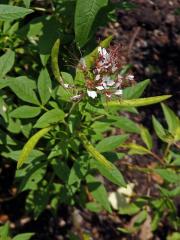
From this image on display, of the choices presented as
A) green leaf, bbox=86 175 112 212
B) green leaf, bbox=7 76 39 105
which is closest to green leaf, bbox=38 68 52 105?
green leaf, bbox=7 76 39 105

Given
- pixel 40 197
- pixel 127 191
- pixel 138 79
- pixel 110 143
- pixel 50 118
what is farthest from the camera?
pixel 138 79

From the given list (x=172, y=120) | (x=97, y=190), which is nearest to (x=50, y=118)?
(x=97, y=190)

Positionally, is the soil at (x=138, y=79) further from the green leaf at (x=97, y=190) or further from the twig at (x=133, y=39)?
the green leaf at (x=97, y=190)

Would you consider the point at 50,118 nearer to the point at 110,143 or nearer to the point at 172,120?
the point at 110,143

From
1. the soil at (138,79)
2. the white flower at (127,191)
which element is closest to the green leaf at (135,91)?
the soil at (138,79)

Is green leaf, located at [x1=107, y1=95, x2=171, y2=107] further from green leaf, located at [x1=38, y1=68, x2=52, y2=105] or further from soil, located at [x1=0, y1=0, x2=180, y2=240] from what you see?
soil, located at [x1=0, y1=0, x2=180, y2=240]

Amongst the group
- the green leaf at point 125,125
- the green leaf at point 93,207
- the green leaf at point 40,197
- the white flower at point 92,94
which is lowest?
the green leaf at point 93,207
